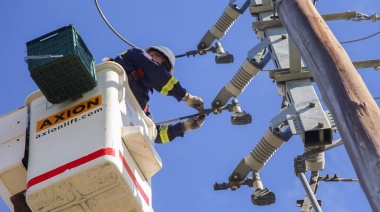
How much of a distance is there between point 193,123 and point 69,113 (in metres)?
2.27

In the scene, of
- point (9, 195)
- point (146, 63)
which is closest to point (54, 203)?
point (9, 195)

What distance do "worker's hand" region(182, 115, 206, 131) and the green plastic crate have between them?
2.04 metres

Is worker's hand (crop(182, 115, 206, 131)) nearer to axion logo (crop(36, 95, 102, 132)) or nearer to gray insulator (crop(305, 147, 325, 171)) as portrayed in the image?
gray insulator (crop(305, 147, 325, 171))

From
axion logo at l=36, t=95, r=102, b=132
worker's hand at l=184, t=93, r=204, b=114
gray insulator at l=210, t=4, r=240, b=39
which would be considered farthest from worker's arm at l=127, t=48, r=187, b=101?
axion logo at l=36, t=95, r=102, b=132

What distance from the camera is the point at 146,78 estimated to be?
676 centimetres

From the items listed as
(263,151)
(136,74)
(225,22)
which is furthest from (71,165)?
(225,22)

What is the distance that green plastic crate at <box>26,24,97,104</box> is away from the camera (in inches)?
196

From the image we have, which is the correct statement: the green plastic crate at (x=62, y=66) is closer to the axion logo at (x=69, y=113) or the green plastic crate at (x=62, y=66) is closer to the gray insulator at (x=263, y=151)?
the axion logo at (x=69, y=113)

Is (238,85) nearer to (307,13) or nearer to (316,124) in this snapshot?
(316,124)

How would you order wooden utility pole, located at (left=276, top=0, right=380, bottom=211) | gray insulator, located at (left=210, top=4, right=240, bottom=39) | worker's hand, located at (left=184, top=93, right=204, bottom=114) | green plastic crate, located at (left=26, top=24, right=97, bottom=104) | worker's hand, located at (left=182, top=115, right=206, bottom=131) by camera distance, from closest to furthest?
wooden utility pole, located at (left=276, top=0, right=380, bottom=211) → green plastic crate, located at (left=26, top=24, right=97, bottom=104) → worker's hand, located at (left=184, top=93, right=204, bottom=114) → worker's hand, located at (left=182, top=115, right=206, bottom=131) → gray insulator, located at (left=210, top=4, right=240, bottom=39)

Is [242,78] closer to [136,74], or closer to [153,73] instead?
[153,73]

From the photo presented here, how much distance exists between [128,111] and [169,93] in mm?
1632

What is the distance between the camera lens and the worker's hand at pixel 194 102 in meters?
6.87

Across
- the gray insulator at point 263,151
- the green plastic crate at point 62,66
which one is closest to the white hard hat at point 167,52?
the gray insulator at point 263,151
